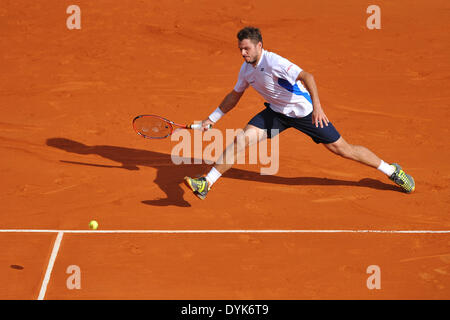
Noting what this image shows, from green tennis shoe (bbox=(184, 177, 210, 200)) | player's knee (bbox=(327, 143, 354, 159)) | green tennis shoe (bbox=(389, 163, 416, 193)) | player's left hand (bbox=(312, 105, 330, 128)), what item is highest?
player's left hand (bbox=(312, 105, 330, 128))

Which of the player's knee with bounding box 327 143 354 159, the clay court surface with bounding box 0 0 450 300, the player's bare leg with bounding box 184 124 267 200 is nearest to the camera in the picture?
the clay court surface with bounding box 0 0 450 300

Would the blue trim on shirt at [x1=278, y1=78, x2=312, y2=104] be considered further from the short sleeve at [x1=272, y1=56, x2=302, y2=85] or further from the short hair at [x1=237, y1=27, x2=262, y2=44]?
the short hair at [x1=237, y1=27, x2=262, y2=44]

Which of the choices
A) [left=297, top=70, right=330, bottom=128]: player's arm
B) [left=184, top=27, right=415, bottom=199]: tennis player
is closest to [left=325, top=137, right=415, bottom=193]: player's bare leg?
[left=184, top=27, right=415, bottom=199]: tennis player

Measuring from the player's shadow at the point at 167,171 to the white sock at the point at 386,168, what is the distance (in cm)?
37

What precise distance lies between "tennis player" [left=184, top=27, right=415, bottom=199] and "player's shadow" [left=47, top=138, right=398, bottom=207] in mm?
606

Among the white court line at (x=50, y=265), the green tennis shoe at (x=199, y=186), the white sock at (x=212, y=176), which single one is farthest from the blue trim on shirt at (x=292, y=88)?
the white court line at (x=50, y=265)

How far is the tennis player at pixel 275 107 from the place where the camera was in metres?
7.13

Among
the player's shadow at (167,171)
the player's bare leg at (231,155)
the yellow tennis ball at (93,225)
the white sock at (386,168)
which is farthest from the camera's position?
the player's shadow at (167,171)

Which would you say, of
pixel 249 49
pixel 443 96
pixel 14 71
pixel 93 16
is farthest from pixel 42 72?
pixel 443 96

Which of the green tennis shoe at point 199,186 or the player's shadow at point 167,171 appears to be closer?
the green tennis shoe at point 199,186

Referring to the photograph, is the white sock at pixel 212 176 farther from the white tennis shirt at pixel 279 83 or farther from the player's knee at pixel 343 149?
the player's knee at pixel 343 149

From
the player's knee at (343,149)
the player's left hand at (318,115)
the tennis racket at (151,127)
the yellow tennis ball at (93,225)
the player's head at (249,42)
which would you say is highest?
the player's head at (249,42)

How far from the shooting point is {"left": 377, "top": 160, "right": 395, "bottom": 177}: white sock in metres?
7.89

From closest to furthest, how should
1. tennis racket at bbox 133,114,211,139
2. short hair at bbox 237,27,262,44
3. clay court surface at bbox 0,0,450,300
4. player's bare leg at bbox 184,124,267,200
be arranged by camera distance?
clay court surface at bbox 0,0,450,300
short hair at bbox 237,27,262,44
player's bare leg at bbox 184,124,267,200
tennis racket at bbox 133,114,211,139
